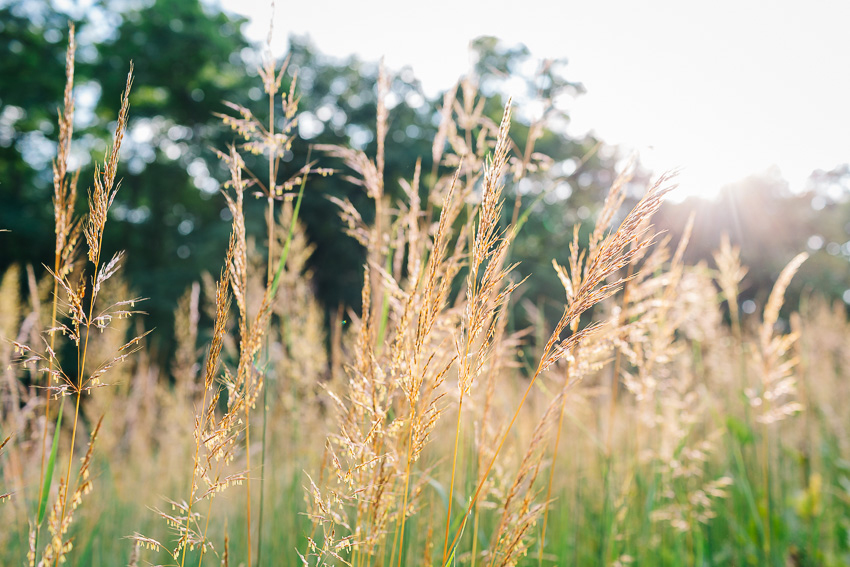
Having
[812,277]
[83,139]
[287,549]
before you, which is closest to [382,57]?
[287,549]

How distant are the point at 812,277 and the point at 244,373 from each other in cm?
2739

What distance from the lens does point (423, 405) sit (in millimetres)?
935

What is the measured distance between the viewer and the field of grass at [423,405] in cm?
88

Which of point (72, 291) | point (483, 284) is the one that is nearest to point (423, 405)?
point (483, 284)

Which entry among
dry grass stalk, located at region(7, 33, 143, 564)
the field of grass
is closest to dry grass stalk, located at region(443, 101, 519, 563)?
the field of grass

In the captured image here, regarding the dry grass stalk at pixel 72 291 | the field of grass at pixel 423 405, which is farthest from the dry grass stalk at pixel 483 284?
the dry grass stalk at pixel 72 291

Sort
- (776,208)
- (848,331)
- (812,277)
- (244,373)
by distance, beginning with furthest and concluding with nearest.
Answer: (776,208), (812,277), (848,331), (244,373)

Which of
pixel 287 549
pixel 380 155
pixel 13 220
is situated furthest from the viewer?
pixel 13 220

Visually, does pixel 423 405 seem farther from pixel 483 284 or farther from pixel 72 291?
pixel 72 291

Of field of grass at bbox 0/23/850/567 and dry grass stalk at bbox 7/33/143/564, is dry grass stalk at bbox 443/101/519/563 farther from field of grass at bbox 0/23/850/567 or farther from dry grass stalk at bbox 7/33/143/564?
dry grass stalk at bbox 7/33/143/564

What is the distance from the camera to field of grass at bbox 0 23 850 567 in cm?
88

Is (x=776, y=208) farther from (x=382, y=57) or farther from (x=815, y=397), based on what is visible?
(x=382, y=57)

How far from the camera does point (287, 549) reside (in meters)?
2.10

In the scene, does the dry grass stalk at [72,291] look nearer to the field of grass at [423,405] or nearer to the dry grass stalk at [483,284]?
the field of grass at [423,405]
